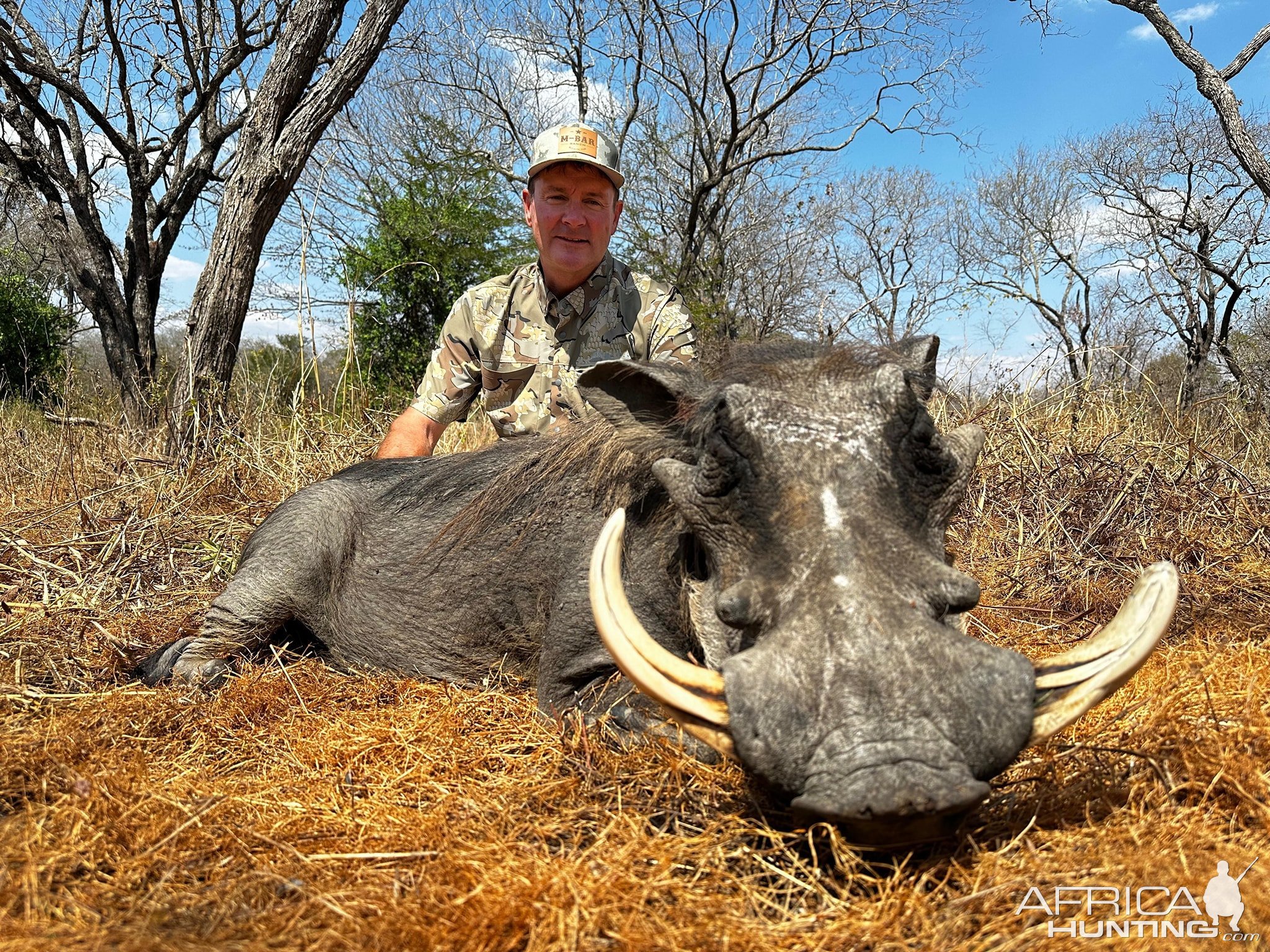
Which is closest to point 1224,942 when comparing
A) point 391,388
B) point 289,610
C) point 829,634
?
point 829,634

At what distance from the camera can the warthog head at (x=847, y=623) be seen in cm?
133

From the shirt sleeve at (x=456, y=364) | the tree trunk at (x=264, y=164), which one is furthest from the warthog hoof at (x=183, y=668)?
the tree trunk at (x=264, y=164)

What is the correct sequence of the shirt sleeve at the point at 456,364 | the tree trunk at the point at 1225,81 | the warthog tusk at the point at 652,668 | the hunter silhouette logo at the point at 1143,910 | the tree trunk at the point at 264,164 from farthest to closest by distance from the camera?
1. the tree trunk at the point at 1225,81
2. the tree trunk at the point at 264,164
3. the shirt sleeve at the point at 456,364
4. the warthog tusk at the point at 652,668
5. the hunter silhouette logo at the point at 1143,910

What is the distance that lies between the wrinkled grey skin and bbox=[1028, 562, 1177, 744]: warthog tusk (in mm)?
59

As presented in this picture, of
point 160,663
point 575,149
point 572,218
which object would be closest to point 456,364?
point 572,218

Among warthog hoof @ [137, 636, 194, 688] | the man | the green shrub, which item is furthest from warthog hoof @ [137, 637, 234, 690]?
the green shrub

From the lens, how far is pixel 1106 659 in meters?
1.43

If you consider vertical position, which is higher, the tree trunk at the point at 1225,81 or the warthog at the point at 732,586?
the tree trunk at the point at 1225,81

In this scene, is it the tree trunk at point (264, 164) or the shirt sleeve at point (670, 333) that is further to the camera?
the tree trunk at point (264, 164)

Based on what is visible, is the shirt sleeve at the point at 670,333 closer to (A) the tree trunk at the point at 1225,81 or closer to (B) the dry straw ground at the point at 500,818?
(B) the dry straw ground at the point at 500,818

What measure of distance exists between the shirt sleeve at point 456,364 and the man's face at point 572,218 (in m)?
0.54

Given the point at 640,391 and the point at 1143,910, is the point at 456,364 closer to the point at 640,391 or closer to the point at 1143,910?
the point at 640,391

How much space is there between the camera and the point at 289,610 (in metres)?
3.21

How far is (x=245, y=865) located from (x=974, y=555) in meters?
3.60
